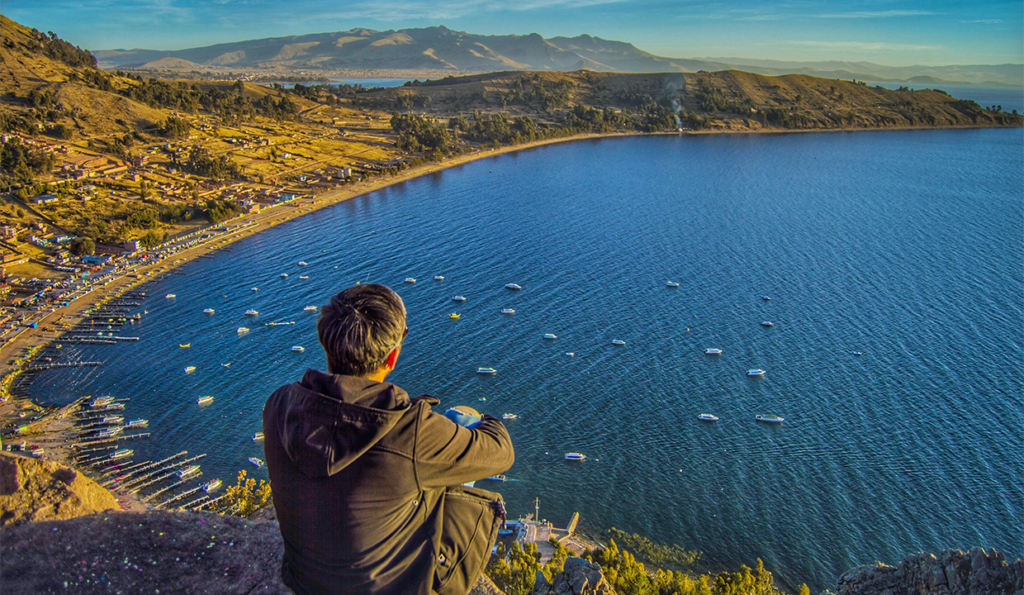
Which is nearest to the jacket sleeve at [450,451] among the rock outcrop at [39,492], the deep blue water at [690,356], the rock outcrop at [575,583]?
the rock outcrop at [39,492]

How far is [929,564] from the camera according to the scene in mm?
16672

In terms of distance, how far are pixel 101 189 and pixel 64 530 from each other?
85.7m

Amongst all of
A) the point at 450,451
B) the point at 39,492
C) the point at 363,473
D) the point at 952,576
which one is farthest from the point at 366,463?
the point at 952,576

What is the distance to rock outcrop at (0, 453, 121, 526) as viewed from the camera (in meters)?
4.47

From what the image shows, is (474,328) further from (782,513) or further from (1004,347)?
(1004,347)

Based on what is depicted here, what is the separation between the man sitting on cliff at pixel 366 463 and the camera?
2418 millimetres

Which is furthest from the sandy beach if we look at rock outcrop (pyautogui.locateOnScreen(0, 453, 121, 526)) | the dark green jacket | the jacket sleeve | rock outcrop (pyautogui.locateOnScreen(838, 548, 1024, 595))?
rock outcrop (pyautogui.locateOnScreen(838, 548, 1024, 595))

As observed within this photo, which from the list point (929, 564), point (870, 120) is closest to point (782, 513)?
point (929, 564)

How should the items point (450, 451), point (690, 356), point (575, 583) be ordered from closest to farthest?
point (450, 451)
point (575, 583)
point (690, 356)

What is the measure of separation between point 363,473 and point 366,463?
5cm

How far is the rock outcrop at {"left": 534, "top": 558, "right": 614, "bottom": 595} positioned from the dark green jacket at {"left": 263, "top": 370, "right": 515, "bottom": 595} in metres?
9.47

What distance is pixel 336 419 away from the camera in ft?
7.82

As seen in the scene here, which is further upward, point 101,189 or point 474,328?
point 101,189

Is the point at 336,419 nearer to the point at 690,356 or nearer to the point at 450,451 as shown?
the point at 450,451
